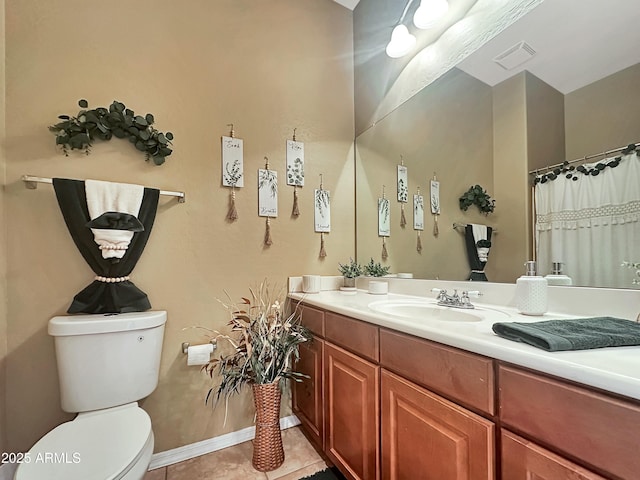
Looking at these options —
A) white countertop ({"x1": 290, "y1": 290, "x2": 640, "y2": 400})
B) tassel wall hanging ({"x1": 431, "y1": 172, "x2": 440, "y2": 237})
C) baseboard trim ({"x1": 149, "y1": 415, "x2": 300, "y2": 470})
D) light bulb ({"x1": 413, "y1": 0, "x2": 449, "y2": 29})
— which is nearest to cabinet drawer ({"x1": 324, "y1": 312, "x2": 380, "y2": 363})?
white countertop ({"x1": 290, "y1": 290, "x2": 640, "y2": 400})

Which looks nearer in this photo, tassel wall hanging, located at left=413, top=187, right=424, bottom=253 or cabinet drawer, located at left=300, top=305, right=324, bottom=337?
cabinet drawer, located at left=300, top=305, right=324, bottom=337

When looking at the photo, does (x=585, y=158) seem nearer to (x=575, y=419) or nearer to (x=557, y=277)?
(x=557, y=277)

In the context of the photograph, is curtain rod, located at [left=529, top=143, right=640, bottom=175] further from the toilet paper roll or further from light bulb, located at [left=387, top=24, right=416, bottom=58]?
the toilet paper roll

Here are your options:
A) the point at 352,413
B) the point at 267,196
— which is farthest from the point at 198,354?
the point at 267,196

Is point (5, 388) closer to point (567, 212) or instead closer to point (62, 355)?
point (62, 355)

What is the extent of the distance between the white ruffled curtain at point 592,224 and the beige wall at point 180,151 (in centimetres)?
121

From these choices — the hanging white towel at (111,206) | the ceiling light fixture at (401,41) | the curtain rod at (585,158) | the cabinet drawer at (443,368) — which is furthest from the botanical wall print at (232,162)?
the curtain rod at (585,158)

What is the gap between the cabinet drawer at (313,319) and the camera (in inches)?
57.8

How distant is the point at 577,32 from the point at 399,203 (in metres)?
1.03

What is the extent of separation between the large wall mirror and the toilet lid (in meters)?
1.48

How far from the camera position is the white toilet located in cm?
90

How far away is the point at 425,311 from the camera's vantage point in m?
1.33

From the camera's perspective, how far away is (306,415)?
1627mm

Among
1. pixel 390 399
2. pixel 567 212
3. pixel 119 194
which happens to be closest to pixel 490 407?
pixel 390 399
